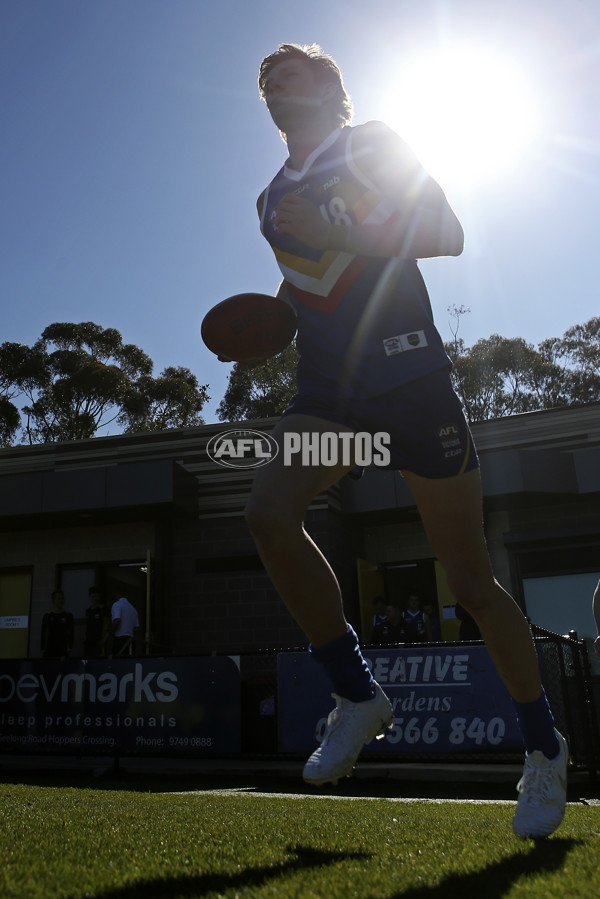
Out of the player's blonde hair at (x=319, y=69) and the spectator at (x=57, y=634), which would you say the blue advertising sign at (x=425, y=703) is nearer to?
the player's blonde hair at (x=319, y=69)

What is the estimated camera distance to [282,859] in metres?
2.14

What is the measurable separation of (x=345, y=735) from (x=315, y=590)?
49 cm

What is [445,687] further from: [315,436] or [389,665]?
[315,436]

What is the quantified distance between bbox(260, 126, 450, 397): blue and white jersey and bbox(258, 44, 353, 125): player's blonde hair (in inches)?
8.5

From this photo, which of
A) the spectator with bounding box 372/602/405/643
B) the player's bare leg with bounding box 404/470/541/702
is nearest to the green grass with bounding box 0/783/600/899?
the player's bare leg with bounding box 404/470/541/702

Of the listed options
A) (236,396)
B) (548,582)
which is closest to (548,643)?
(548,582)

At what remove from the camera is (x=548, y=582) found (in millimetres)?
16531

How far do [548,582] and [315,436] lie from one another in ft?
49.5

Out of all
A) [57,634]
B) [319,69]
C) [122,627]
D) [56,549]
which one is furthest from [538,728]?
[56,549]

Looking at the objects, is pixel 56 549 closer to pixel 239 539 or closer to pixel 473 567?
pixel 239 539

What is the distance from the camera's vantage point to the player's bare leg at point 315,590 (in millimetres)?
2484

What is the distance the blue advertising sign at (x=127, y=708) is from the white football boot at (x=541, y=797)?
6689mm

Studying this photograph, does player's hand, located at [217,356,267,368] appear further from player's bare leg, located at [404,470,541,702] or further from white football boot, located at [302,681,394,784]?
white football boot, located at [302,681,394,784]

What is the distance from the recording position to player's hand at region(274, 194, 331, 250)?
2.66 meters
